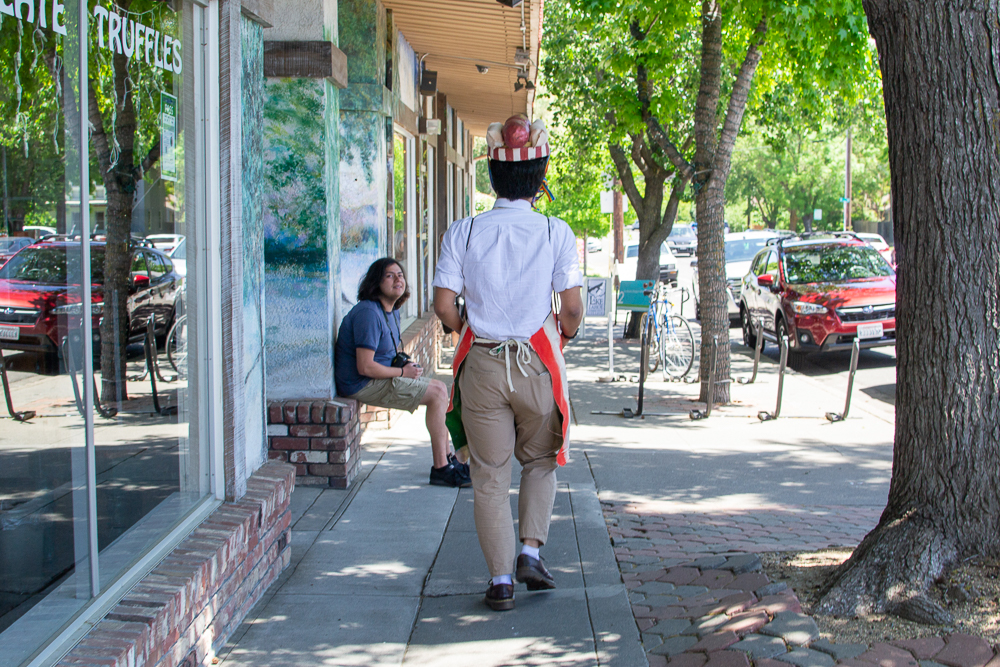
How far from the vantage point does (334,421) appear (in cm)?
581

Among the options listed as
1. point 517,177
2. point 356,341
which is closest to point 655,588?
point 517,177

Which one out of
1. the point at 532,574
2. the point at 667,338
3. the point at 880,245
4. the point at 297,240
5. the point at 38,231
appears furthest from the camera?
the point at 880,245

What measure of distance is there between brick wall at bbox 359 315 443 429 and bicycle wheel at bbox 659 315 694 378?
282 centimetres

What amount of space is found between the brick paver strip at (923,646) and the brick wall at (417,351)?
446cm

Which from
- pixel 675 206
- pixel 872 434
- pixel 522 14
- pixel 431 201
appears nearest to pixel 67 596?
pixel 522 14

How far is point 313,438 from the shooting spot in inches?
231

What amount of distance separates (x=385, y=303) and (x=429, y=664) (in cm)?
305

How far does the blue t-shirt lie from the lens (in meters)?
5.91

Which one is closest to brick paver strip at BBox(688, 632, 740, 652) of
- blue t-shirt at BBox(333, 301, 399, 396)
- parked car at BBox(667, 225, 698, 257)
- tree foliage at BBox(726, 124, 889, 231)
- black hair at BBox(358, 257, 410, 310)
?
blue t-shirt at BBox(333, 301, 399, 396)

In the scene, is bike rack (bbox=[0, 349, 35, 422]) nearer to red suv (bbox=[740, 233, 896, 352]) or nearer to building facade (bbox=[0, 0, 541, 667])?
building facade (bbox=[0, 0, 541, 667])

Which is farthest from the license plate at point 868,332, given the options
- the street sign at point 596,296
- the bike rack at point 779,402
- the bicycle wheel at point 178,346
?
the bicycle wheel at point 178,346

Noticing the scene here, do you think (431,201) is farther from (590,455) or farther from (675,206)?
(590,455)

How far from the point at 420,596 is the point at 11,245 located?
2.23m

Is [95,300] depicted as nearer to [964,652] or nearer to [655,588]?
[655,588]
